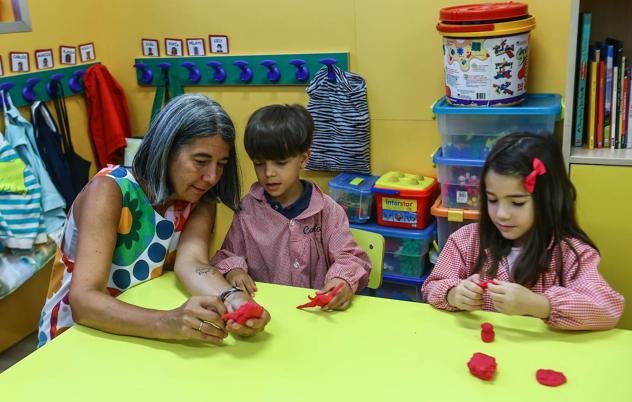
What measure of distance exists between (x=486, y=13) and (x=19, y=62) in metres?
2.07

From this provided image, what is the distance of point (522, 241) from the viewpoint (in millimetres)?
1561

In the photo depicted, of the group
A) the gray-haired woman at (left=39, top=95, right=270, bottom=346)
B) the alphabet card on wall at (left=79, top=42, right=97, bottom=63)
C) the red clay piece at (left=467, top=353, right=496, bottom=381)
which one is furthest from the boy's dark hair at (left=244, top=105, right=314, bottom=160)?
the alphabet card on wall at (left=79, top=42, right=97, bottom=63)

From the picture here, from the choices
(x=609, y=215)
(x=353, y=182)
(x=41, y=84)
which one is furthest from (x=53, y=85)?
(x=609, y=215)

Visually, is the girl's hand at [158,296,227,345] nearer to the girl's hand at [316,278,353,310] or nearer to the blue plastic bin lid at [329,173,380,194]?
the girl's hand at [316,278,353,310]

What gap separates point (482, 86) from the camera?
7.41 feet

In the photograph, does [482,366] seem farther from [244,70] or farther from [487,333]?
[244,70]

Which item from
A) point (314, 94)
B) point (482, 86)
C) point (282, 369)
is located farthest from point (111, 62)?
point (282, 369)

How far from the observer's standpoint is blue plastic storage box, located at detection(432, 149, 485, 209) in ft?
8.00

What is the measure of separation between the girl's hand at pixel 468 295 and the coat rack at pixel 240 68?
163 cm

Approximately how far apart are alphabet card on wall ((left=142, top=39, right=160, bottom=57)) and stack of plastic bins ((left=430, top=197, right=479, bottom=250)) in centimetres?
169

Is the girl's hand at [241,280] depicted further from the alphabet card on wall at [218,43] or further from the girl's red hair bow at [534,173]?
the alphabet card on wall at [218,43]

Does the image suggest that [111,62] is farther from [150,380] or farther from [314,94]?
[150,380]

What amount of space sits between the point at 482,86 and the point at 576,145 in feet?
1.27

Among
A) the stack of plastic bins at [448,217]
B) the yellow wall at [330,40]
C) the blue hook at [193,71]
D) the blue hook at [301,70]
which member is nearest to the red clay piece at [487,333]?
the stack of plastic bins at [448,217]
